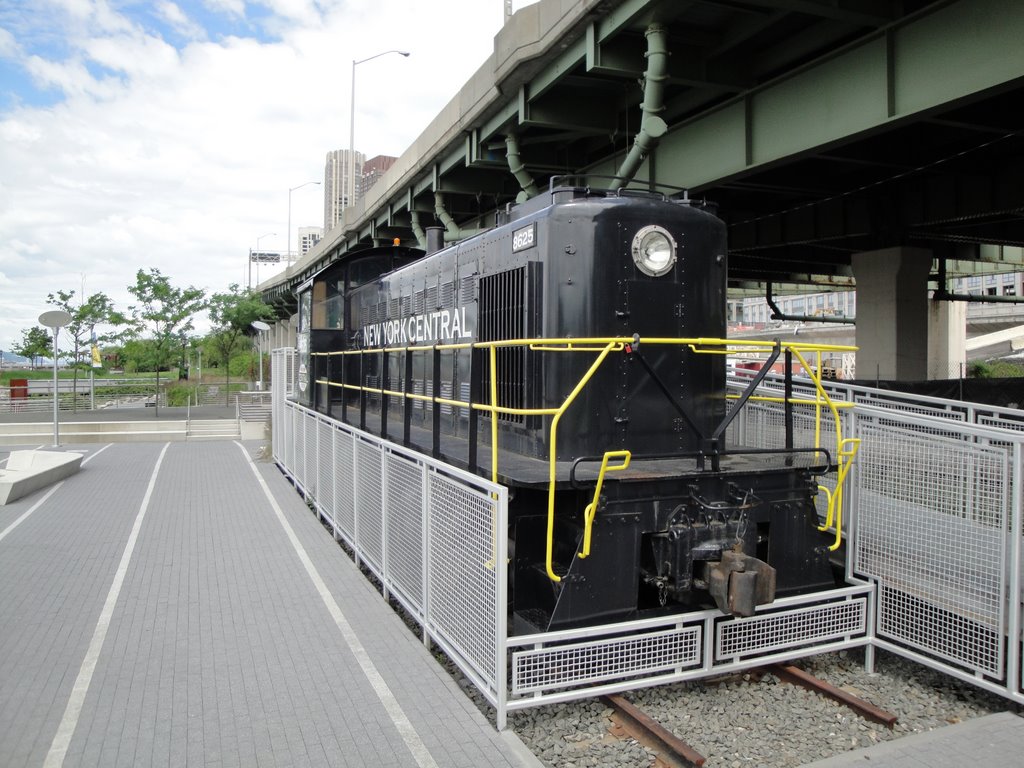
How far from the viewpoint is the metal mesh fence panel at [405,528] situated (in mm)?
5332

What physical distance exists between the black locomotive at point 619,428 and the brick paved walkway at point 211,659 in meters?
0.95

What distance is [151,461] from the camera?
583 inches

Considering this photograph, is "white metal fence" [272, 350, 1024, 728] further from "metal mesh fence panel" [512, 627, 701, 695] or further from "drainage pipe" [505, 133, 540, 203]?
"drainage pipe" [505, 133, 540, 203]

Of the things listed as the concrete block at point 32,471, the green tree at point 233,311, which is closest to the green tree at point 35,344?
the green tree at point 233,311

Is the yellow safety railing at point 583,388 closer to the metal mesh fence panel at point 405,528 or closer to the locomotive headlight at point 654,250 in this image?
the locomotive headlight at point 654,250

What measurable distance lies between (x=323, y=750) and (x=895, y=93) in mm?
7696

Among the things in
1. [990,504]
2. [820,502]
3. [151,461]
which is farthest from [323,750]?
[151,461]

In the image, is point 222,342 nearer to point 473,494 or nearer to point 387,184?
point 387,184

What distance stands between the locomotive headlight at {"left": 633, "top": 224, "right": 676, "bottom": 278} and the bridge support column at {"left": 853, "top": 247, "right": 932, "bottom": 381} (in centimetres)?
1368

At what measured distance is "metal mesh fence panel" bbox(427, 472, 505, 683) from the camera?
4.06 metres

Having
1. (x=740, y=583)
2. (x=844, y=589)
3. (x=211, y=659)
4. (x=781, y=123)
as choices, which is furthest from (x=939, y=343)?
(x=211, y=659)

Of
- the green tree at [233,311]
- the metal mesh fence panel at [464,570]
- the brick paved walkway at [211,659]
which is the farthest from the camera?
the green tree at [233,311]

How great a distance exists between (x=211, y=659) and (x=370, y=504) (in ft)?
7.16

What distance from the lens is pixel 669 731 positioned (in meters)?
3.89
